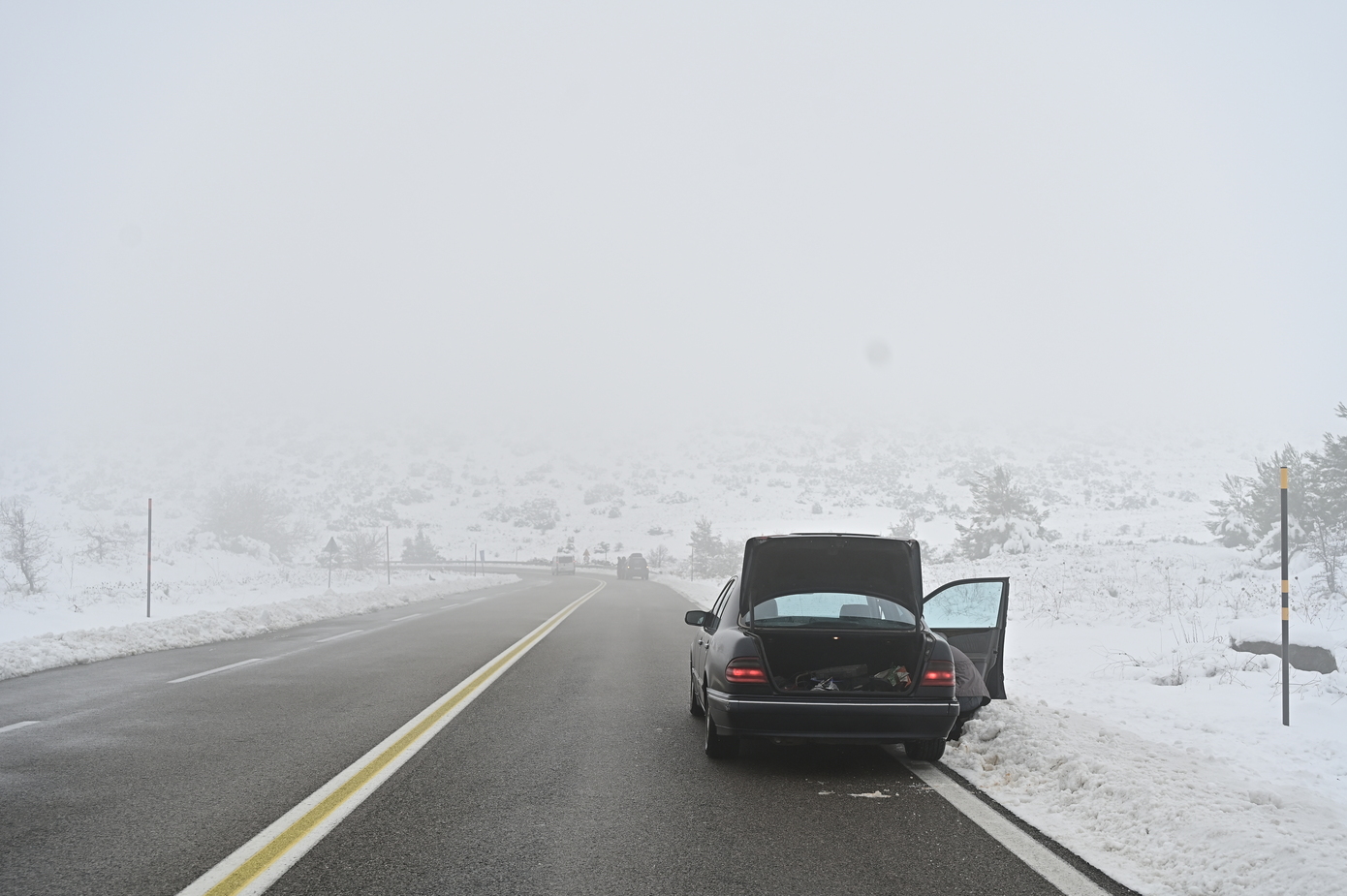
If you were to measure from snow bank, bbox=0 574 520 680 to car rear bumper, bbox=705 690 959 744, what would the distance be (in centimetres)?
1021

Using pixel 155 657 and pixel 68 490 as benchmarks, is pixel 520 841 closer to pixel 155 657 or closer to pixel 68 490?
pixel 155 657

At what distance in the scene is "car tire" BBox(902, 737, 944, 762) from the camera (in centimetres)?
666

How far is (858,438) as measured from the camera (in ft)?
589

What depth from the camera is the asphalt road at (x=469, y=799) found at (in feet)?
14.0

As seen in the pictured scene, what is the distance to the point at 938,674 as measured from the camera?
6293 millimetres

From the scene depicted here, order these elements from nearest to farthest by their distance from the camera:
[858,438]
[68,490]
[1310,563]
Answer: [1310,563] < [68,490] < [858,438]

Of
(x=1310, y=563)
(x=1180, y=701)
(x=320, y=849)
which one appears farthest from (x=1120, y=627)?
(x=320, y=849)

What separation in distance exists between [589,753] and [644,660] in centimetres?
662

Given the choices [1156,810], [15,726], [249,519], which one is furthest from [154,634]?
[249,519]

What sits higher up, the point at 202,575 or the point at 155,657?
the point at 155,657

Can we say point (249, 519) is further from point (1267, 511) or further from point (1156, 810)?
point (1156, 810)

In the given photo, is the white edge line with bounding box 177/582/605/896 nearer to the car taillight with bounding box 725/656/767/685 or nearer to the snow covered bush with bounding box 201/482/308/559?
the car taillight with bounding box 725/656/767/685

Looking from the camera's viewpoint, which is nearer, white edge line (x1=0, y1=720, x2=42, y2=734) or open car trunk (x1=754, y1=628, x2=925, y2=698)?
open car trunk (x1=754, y1=628, x2=925, y2=698)

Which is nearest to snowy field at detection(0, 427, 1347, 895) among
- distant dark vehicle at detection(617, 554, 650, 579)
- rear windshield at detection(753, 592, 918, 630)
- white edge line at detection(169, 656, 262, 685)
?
rear windshield at detection(753, 592, 918, 630)
